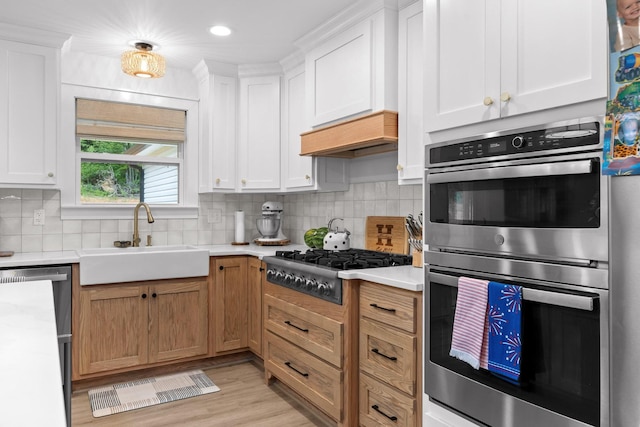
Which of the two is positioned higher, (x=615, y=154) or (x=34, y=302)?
(x=615, y=154)

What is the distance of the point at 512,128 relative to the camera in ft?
5.07

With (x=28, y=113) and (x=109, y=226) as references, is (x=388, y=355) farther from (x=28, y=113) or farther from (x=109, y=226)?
(x=28, y=113)

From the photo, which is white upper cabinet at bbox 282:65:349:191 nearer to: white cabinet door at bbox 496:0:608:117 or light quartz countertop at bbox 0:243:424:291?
light quartz countertop at bbox 0:243:424:291

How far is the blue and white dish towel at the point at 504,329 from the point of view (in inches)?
56.9

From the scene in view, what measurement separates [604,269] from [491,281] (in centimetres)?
37

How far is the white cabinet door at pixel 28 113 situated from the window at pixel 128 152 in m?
0.38

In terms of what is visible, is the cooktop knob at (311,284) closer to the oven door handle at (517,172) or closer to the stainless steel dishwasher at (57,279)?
the oven door handle at (517,172)

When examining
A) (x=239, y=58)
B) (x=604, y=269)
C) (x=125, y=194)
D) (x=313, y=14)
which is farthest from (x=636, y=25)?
(x=125, y=194)

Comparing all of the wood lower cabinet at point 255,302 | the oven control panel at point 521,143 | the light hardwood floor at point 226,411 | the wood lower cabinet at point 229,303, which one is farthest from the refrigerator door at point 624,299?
the wood lower cabinet at point 229,303

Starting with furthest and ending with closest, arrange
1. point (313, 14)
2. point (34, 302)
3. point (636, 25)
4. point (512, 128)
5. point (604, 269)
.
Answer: point (313, 14) < point (512, 128) < point (34, 302) < point (604, 269) < point (636, 25)

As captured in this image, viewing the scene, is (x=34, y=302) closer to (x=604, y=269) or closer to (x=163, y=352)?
(x=604, y=269)

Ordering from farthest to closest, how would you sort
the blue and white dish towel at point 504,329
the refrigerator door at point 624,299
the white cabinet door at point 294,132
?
the white cabinet door at point 294,132
the blue and white dish towel at point 504,329
the refrigerator door at point 624,299

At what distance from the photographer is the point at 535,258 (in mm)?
1451

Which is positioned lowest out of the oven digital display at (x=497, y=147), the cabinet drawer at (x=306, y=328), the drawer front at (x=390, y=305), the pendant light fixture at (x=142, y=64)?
the cabinet drawer at (x=306, y=328)
